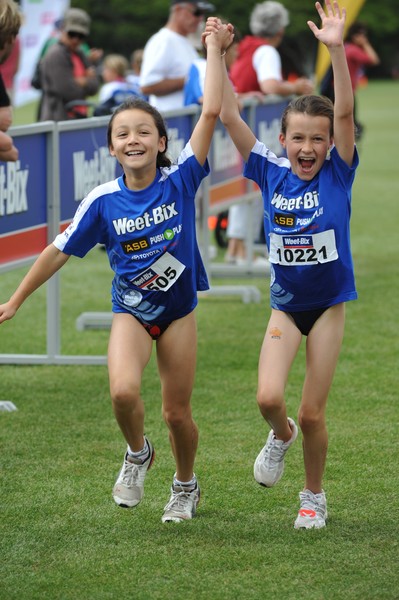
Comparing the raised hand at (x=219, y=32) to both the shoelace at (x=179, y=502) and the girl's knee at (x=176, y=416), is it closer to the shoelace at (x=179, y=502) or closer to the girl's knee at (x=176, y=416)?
the girl's knee at (x=176, y=416)

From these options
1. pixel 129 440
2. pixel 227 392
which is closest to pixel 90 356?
pixel 227 392

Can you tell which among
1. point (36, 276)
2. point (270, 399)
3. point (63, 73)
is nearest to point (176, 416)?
point (270, 399)

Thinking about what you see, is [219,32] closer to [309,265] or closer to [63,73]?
[309,265]

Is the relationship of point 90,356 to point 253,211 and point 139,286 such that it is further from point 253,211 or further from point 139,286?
point 253,211

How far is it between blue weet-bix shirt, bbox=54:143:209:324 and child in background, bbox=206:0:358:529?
37 centimetres

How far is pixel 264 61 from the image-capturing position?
11.4 m

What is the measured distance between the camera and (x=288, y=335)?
16.3 feet

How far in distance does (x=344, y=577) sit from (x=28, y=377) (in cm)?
394

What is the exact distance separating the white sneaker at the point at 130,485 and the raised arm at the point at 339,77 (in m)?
1.52

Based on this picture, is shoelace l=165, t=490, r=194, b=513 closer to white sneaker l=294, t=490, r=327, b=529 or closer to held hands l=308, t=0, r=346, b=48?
white sneaker l=294, t=490, r=327, b=529

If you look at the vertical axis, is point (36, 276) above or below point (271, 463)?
above

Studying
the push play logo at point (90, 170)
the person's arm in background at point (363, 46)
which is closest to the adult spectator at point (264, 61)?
the push play logo at point (90, 170)

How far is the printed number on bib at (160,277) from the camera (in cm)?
484

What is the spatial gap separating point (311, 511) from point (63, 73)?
847 cm
